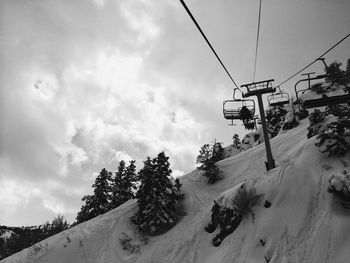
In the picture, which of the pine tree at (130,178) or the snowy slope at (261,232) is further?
the pine tree at (130,178)

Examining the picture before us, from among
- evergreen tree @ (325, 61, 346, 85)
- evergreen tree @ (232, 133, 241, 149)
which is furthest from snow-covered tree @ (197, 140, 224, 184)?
evergreen tree @ (232, 133, 241, 149)

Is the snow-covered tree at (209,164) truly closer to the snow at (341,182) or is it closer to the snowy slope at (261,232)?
the snowy slope at (261,232)

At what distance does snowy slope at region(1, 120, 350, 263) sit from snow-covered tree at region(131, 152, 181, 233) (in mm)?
932

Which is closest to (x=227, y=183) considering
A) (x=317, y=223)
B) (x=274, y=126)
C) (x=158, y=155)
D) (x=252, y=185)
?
(x=158, y=155)

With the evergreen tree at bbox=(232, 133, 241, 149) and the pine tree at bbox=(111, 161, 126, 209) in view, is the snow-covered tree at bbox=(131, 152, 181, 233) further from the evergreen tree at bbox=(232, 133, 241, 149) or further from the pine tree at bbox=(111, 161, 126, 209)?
the evergreen tree at bbox=(232, 133, 241, 149)

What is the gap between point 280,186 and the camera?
12367 mm

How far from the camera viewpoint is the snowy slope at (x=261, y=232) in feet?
29.8

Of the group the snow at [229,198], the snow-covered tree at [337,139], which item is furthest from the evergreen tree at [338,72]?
the snow at [229,198]

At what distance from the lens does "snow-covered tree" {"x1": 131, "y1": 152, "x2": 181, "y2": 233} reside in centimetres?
1914

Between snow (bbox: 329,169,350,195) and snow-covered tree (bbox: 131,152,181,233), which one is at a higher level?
snow-covered tree (bbox: 131,152,181,233)

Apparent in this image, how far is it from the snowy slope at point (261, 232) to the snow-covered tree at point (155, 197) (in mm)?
932

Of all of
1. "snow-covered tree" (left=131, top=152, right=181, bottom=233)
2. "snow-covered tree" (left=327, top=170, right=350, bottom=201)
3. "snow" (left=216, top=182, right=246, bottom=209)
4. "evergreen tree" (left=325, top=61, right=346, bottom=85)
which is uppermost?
"evergreen tree" (left=325, top=61, right=346, bottom=85)

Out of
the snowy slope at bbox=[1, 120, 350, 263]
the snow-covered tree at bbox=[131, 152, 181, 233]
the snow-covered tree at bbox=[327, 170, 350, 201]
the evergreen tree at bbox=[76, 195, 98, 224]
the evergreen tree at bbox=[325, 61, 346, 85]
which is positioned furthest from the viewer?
the evergreen tree at bbox=[325, 61, 346, 85]

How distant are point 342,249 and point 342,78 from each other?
4087 cm
